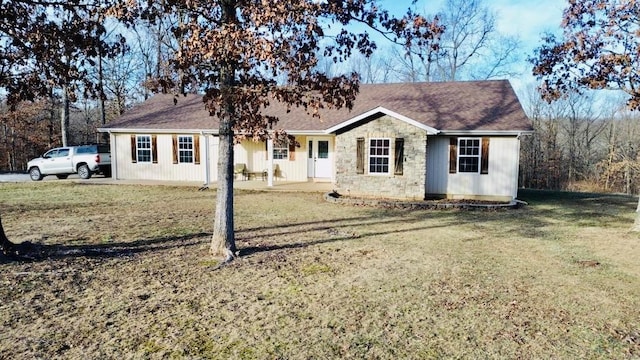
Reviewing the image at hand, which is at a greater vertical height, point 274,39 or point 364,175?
point 274,39

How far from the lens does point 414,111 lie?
624 inches

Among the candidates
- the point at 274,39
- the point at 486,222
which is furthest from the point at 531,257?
the point at 274,39

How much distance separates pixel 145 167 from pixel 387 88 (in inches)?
468

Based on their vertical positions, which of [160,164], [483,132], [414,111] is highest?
[414,111]

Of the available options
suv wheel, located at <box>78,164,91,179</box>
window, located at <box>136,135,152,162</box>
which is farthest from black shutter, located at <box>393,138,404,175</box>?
suv wheel, located at <box>78,164,91,179</box>

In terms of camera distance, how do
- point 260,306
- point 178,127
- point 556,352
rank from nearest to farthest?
point 556,352, point 260,306, point 178,127

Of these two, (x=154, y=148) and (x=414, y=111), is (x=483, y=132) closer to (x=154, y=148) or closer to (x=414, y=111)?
(x=414, y=111)

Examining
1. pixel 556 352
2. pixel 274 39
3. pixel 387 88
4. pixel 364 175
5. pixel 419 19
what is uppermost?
pixel 387 88

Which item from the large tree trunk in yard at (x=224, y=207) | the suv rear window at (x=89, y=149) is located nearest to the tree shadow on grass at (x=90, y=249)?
the large tree trunk in yard at (x=224, y=207)

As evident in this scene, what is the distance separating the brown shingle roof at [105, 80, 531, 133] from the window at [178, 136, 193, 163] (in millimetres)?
588

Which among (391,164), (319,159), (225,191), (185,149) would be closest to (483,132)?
(391,164)

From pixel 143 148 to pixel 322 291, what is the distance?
1571cm

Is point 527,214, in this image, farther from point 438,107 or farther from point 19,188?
point 19,188

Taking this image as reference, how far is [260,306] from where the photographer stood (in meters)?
4.66
